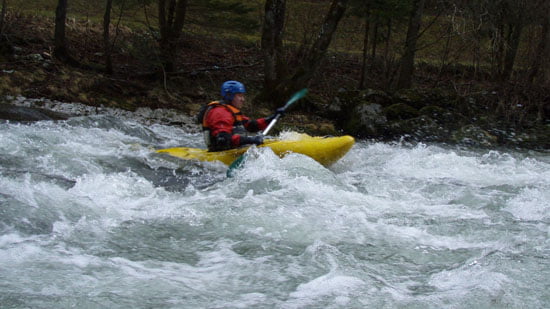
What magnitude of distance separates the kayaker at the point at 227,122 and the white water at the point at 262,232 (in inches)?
12.9

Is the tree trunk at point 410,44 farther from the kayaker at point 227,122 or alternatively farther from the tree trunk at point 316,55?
the kayaker at point 227,122

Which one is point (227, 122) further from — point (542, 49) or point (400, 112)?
point (542, 49)

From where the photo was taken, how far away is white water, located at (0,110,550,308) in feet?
11.0

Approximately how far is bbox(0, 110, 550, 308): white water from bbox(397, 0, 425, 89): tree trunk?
194 inches

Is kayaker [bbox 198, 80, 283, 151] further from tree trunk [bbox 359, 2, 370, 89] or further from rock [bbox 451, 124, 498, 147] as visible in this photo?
tree trunk [bbox 359, 2, 370, 89]

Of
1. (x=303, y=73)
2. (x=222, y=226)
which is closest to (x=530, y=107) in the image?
(x=303, y=73)

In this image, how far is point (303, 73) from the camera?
11.5 m

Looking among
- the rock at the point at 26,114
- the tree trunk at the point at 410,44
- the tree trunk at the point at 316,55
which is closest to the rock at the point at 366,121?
the tree trunk at the point at 316,55

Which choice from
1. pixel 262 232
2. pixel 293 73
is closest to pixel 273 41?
pixel 293 73

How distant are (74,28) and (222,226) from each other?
11.9 meters

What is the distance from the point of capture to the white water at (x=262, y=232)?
334cm

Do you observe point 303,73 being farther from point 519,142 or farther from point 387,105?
point 519,142

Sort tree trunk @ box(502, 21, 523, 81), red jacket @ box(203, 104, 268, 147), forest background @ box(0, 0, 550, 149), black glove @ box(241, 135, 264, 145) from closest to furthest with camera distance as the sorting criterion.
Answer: black glove @ box(241, 135, 264, 145)
red jacket @ box(203, 104, 268, 147)
forest background @ box(0, 0, 550, 149)
tree trunk @ box(502, 21, 523, 81)

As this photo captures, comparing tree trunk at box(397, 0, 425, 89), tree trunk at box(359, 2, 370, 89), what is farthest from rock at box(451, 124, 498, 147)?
tree trunk at box(359, 2, 370, 89)
